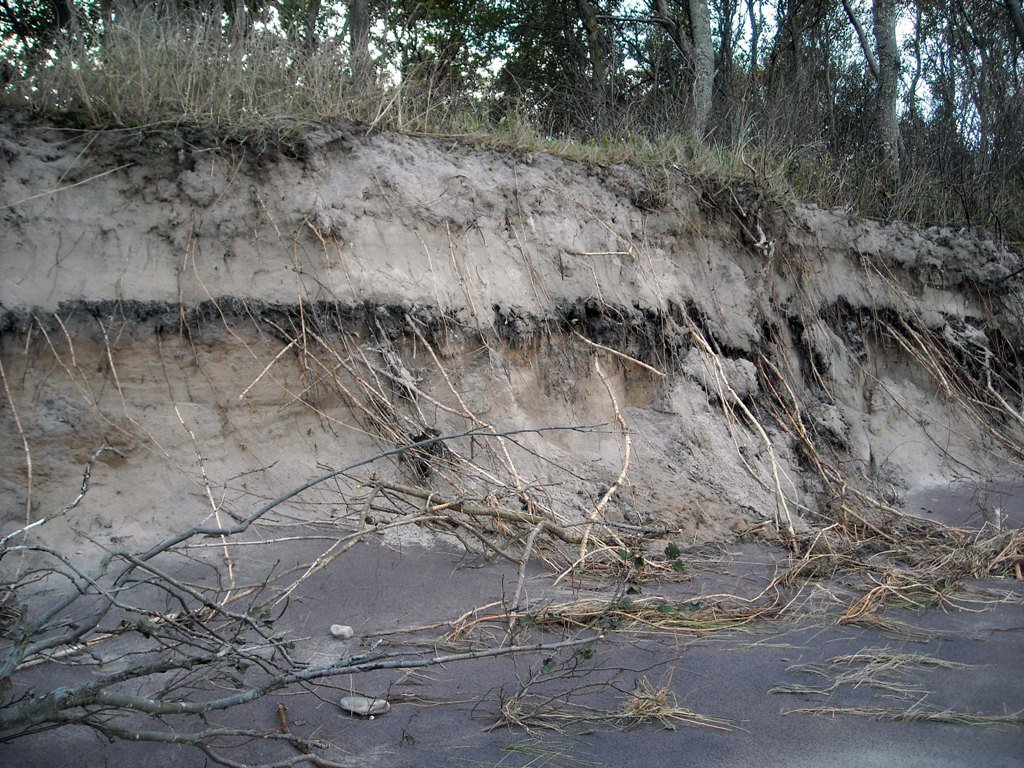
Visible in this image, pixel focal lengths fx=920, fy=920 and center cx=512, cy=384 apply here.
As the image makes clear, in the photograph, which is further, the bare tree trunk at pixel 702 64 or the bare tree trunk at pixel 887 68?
the bare tree trunk at pixel 887 68

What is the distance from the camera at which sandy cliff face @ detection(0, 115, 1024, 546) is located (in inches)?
221

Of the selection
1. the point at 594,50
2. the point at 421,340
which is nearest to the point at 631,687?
the point at 421,340

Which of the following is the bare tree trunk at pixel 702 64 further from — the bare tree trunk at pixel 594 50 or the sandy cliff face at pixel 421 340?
the sandy cliff face at pixel 421 340

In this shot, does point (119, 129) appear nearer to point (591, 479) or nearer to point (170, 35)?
point (170, 35)

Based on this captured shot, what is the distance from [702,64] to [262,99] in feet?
19.7

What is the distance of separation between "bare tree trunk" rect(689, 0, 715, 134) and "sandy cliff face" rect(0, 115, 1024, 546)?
7.37 feet

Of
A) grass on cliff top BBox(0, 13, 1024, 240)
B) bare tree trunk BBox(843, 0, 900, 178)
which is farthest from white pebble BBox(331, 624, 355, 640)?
bare tree trunk BBox(843, 0, 900, 178)

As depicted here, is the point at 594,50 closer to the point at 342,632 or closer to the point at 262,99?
the point at 262,99

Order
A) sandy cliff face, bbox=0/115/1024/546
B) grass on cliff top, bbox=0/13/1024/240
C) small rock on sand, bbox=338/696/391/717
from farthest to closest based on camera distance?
grass on cliff top, bbox=0/13/1024/240, sandy cliff face, bbox=0/115/1024/546, small rock on sand, bbox=338/696/391/717

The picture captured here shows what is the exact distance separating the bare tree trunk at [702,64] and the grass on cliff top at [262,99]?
5.21 ft

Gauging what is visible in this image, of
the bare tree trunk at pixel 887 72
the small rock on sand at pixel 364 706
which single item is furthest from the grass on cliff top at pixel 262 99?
the small rock on sand at pixel 364 706

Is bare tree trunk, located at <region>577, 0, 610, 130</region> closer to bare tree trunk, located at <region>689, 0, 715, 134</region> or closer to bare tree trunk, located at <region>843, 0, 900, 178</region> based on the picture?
bare tree trunk, located at <region>689, 0, 715, 134</region>

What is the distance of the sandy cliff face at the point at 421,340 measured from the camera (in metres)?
5.62

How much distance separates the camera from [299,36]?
7363mm
